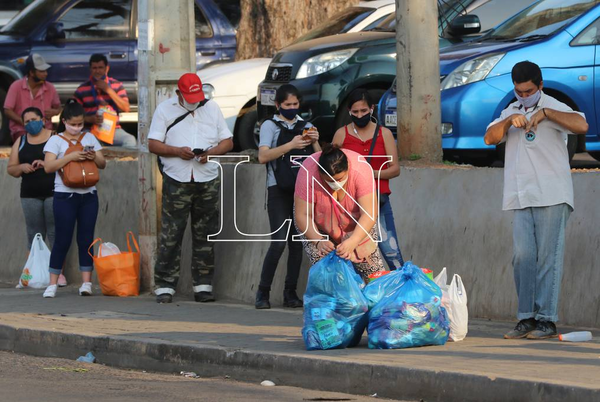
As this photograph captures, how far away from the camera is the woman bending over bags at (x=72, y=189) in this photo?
12125mm

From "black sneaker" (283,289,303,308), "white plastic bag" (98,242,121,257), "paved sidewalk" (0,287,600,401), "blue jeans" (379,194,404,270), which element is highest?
"blue jeans" (379,194,404,270)

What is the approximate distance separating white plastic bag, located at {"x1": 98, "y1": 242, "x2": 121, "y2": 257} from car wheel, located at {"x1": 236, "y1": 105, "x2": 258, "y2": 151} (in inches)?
145

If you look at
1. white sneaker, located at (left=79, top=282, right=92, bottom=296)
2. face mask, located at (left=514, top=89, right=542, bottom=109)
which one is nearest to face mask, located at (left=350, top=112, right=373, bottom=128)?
face mask, located at (left=514, top=89, right=542, bottom=109)

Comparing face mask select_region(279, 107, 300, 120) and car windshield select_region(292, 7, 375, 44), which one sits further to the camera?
car windshield select_region(292, 7, 375, 44)

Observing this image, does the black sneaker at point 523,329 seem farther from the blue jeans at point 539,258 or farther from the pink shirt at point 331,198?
the pink shirt at point 331,198

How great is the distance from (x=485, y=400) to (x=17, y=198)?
861 cm

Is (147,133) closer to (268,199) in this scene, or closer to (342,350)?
(268,199)

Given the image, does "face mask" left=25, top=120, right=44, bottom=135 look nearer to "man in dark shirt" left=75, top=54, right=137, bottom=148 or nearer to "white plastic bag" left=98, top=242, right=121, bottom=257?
"man in dark shirt" left=75, top=54, right=137, bottom=148

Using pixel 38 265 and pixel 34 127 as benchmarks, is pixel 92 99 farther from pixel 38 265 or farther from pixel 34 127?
pixel 38 265

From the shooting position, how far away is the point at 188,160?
1127cm

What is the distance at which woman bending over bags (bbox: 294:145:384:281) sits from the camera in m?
8.54

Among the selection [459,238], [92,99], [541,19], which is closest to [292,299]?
[459,238]

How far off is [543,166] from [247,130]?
24.3ft

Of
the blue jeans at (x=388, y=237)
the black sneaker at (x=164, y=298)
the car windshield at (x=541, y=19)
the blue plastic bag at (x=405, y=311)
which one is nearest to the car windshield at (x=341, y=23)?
the car windshield at (x=541, y=19)
